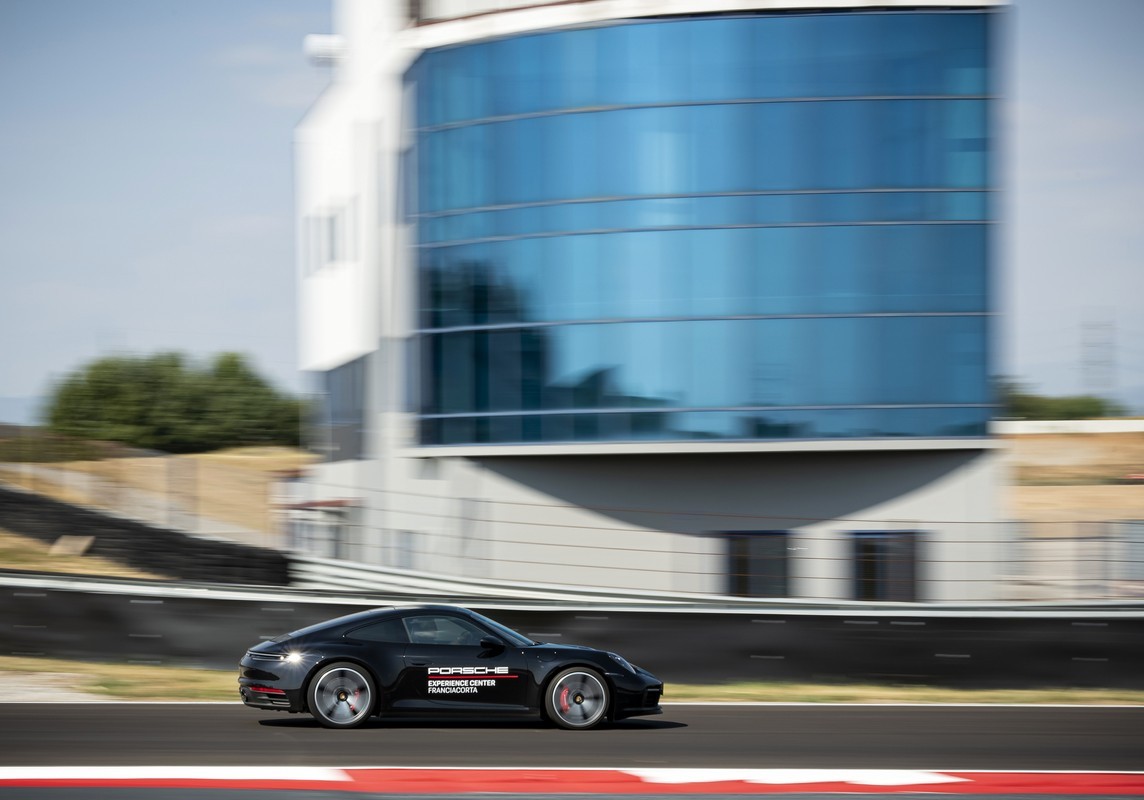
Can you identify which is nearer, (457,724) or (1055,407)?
(457,724)

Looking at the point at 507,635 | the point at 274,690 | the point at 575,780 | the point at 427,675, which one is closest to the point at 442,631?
the point at 427,675

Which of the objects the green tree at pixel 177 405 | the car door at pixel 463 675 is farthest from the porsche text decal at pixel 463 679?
the green tree at pixel 177 405

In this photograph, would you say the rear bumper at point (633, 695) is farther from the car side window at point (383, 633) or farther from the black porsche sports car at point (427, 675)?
the car side window at point (383, 633)

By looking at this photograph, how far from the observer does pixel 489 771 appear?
9.70m

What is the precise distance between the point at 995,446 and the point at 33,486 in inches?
735

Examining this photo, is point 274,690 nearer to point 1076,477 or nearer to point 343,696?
point 343,696

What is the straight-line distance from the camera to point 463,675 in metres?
11.9

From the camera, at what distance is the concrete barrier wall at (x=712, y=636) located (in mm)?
15328

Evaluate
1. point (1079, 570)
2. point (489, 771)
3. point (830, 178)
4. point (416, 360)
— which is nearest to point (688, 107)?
point (830, 178)

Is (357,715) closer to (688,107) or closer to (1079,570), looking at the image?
(1079,570)

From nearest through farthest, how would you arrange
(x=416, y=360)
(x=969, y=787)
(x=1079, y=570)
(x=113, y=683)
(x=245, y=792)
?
(x=245, y=792), (x=969, y=787), (x=113, y=683), (x=1079, y=570), (x=416, y=360)

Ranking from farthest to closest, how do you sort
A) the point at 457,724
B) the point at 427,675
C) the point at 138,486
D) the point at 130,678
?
the point at 138,486
the point at 130,678
the point at 457,724
the point at 427,675

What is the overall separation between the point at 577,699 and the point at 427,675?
1.32 m

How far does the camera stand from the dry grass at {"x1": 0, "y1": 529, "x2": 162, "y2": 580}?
25031 millimetres
